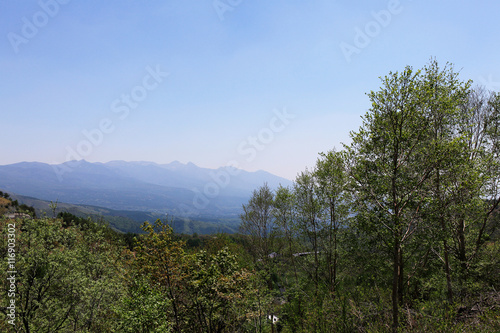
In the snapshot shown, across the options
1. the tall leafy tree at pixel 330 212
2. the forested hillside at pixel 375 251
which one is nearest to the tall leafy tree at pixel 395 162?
the forested hillside at pixel 375 251

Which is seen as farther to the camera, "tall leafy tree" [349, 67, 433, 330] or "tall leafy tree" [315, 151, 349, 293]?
"tall leafy tree" [315, 151, 349, 293]

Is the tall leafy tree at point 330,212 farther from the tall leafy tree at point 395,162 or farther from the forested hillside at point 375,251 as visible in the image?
the tall leafy tree at point 395,162

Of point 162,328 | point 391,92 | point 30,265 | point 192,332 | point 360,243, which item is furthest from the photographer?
point 360,243

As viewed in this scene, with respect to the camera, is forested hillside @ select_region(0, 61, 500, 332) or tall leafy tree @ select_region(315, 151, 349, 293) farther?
tall leafy tree @ select_region(315, 151, 349, 293)

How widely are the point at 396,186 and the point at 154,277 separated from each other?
14438 mm

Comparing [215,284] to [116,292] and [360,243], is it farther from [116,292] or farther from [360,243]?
[360,243]

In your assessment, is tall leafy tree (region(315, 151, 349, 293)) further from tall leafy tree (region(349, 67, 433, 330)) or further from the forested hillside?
tall leafy tree (region(349, 67, 433, 330))

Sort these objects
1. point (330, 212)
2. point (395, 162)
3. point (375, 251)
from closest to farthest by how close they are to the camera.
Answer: point (395, 162), point (375, 251), point (330, 212)

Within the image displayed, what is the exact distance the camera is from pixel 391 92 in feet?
39.6

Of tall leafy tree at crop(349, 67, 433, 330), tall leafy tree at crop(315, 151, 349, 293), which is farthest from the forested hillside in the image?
tall leafy tree at crop(315, 151, 349, 293)

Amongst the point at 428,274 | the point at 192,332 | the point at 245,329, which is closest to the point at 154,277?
the point at 192,332

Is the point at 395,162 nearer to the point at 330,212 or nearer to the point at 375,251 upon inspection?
the point at 375,251

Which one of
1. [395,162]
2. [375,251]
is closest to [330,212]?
[375,251]

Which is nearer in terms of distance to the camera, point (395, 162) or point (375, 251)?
point (395, 162)
